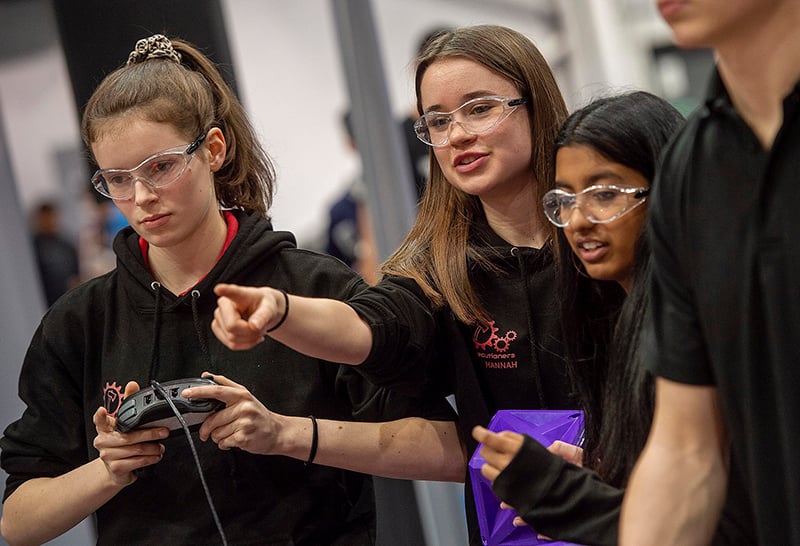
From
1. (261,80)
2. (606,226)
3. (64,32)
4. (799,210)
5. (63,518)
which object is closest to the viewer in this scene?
(799,210)

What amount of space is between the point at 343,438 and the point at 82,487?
554 millimetres

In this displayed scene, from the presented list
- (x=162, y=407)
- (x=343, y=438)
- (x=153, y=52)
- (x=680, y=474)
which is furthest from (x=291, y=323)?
(x=153, y=52)

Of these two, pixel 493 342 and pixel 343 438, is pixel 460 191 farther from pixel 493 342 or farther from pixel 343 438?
pixel 343 438

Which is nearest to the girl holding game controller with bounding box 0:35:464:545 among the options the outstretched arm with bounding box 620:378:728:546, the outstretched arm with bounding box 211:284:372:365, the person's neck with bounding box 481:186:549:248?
the outstretched arm with bounding box 211:284:372:365

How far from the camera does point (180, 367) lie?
237 cm

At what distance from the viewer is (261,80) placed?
9750mm

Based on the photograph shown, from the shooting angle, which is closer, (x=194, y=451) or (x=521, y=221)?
(x=194, y=451)

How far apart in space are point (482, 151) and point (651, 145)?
45 centimetres

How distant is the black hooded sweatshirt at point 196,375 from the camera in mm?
2312

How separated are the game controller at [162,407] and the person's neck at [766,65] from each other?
113cm

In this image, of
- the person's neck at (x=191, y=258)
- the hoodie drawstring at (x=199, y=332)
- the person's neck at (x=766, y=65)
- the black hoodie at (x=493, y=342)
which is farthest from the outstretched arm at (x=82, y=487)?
the person's neck at (x=766, y=65)

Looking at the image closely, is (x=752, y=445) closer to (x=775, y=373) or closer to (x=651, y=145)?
(x=775, y=373)

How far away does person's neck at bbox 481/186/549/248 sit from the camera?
247cm

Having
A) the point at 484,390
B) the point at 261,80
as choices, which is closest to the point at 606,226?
the point at 484,390
